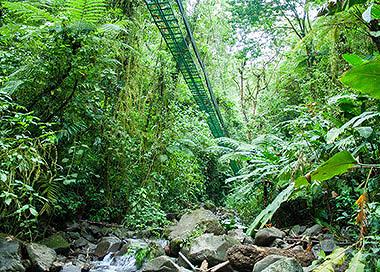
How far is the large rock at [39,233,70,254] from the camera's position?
3.49 metres

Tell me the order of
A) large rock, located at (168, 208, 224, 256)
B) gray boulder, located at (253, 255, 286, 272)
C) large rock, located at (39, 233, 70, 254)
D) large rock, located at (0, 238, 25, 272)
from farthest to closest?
large rock, located at (168, 208, 224, 256)
large rock, located at (39, 233, 70, 254)
large rock, located at (0, 238, 25, 272)
gray boulder, located at (253, 255, 286, 272)

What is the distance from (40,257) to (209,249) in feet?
4.99

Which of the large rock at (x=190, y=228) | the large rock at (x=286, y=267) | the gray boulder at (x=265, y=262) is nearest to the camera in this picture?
the large rock at (x=286, y=267)

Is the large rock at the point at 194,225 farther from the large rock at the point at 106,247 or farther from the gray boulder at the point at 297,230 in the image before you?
the gray boulder at the point at 297,230

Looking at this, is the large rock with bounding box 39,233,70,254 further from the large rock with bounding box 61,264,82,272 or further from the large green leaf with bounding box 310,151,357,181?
the large green leaf with bounding box 310,151,357,181

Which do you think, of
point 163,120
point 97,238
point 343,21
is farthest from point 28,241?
point 343,21

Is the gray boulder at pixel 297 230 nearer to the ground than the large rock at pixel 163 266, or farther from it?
nearer to the ground

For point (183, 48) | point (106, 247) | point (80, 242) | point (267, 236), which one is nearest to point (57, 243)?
point (80, 242)

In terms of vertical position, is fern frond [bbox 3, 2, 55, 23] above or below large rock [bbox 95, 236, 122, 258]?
above

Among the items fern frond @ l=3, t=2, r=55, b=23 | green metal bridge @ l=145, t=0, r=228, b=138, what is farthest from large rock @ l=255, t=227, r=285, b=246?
green metal bridge @ l=145, t=0, r=228, b=138

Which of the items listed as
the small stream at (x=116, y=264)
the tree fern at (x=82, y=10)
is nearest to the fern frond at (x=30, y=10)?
the tree fern at (x=82, y=10)

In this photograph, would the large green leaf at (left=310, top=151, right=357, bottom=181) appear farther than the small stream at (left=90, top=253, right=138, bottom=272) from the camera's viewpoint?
No

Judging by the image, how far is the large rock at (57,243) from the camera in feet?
11.5

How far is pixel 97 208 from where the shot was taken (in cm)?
477
